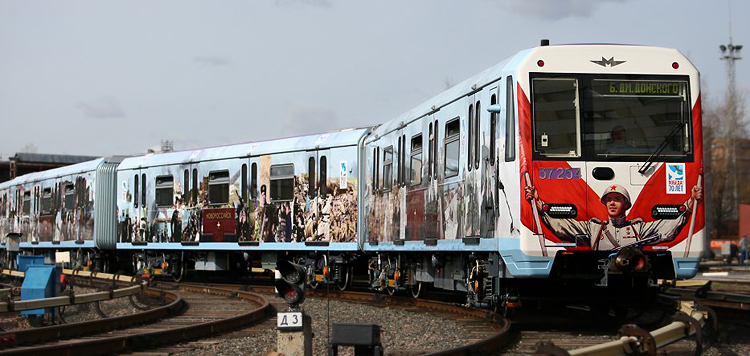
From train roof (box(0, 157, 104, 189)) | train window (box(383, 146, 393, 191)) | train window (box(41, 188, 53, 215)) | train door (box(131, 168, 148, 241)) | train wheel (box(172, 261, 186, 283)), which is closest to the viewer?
train window (box(383, 146, 393, 191))

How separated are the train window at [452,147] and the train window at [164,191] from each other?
1192cm

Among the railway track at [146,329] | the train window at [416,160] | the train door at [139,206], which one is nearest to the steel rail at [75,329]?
the railway track at [146,329]

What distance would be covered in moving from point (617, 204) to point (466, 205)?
224 cm

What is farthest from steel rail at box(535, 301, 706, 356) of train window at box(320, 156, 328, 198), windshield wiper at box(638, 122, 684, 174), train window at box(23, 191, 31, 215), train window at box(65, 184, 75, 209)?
train window at box(23, 191, 31, 215)

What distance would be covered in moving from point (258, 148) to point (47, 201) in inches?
495

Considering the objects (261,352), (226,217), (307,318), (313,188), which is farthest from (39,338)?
(226,217)

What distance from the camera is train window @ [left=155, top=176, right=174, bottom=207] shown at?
76.3 ft

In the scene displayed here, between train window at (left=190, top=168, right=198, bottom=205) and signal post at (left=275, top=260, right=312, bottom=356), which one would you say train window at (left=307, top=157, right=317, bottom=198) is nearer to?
train window at (left=190, top=168, right=198, bottom=205)

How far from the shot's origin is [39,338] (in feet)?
37.1

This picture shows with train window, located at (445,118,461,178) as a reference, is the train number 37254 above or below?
below

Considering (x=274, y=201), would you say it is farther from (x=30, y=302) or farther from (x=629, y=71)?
(x=629, y=71)

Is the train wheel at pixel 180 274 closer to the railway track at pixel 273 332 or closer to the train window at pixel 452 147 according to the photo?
the railway track at pixel 273 332

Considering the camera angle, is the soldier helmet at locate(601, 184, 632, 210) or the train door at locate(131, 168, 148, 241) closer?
the soldier helmet at locate(601, 184, 632, 210)

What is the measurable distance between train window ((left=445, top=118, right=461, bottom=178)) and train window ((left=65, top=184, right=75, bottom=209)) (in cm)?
1811
